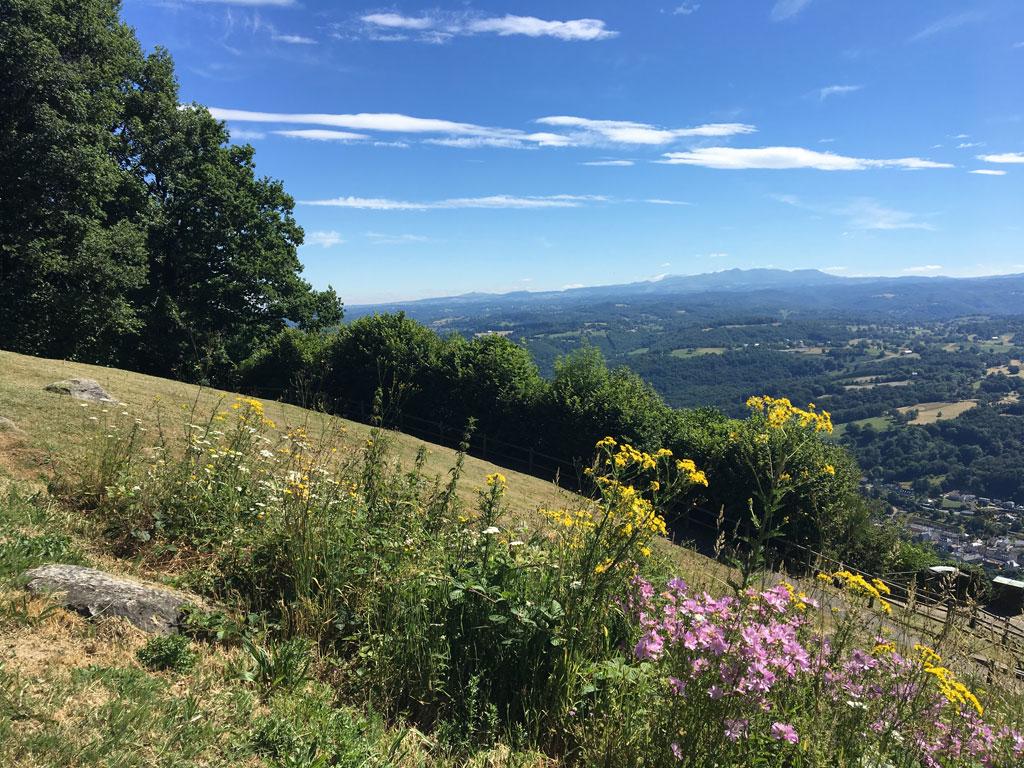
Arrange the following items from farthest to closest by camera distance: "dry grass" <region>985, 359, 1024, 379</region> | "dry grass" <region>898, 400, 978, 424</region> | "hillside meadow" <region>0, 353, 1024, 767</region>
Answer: "dry grass" <region>985, 359, 1024, 379</region> → "dry grass" <region>898, 400, 978, 424</region> → "hillside meadow" <region>0, 353, 1024, 767</region>

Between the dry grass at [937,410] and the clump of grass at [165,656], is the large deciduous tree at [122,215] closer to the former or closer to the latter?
the clump of grass at [165,656]

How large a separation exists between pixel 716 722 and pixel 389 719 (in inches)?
66.2

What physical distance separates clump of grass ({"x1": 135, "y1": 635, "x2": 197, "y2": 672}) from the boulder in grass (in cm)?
724

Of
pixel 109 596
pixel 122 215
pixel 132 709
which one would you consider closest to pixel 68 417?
pixel 109 596

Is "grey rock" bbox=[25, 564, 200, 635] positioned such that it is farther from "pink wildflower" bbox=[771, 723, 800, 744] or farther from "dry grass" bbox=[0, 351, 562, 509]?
"pink wildflower" bbox=[771, 723, 800, 744]

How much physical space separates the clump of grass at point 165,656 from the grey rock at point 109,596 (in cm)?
19

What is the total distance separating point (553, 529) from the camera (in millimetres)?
4160

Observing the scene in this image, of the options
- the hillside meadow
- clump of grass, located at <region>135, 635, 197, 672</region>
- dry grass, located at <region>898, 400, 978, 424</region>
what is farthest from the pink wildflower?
dry grass, located at <region>898, 400, 978, 424</region>

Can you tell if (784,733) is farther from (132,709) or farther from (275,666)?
(132,709)

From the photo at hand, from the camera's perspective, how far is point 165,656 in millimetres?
2924

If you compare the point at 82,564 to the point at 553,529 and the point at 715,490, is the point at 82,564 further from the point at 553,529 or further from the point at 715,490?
the point at 715,490

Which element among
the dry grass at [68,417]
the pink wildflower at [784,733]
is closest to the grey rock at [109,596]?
the dry grass at [68,417]

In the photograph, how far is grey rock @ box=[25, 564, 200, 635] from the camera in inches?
123

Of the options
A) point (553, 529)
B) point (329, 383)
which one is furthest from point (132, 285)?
Result: point (553, 529)
